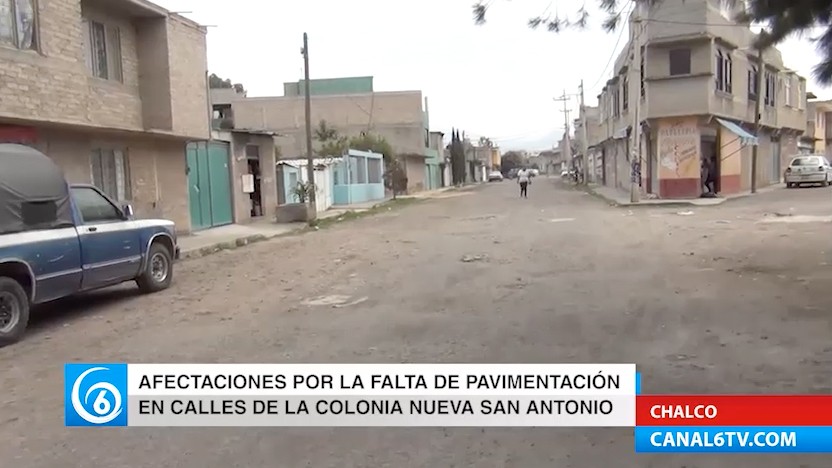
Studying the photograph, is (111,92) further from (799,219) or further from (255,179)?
(799,219)

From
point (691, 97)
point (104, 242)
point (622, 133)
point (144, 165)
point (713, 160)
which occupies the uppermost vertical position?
point (691, 97)

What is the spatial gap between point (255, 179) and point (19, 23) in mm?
14164

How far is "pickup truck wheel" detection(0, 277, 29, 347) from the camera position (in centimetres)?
764

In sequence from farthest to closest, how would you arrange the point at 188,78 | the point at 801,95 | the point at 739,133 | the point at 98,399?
the point at 801,95, the point at 739,133, the point at 188,78, the point at 98,399

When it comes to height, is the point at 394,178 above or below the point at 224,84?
below

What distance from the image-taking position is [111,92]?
53.7 ft

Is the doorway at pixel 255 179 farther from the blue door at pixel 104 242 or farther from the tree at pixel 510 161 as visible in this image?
the tree at pixel 510 161

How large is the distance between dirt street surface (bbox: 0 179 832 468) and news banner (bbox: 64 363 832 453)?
15 cm

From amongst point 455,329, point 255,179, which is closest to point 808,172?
point 255,179

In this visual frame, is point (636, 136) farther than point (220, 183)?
Yes

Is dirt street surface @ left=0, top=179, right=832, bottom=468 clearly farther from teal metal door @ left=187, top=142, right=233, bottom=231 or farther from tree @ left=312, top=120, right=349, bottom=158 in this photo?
tree @ left=312, top=120, right=349, bottom=158

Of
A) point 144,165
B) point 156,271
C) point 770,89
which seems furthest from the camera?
point 770,89

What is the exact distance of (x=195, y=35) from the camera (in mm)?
19859

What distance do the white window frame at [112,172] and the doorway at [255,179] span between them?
7.93m
